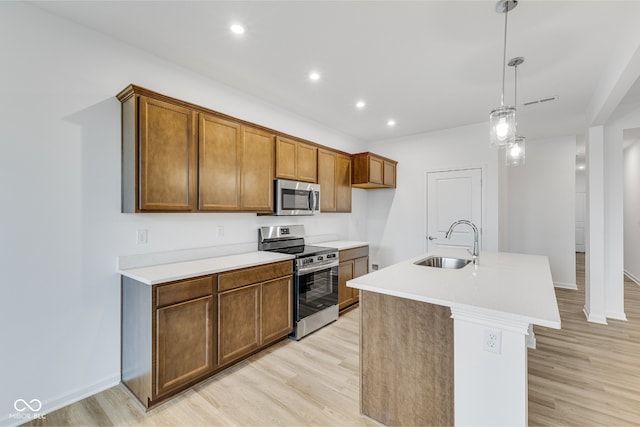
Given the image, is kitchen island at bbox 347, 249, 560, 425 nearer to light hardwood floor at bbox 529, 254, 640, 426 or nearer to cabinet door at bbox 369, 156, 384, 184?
light hardwood floor at bbox 529, 254, 640, 426

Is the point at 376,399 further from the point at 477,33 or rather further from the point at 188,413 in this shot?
the point at 477,33

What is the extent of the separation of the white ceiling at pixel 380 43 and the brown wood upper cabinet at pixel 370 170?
1.07m

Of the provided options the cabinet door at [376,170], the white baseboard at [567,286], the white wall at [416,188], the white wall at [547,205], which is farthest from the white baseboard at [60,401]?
the white baseboard at [567,286]

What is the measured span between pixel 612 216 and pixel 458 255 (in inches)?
94.8

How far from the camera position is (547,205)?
5.17m

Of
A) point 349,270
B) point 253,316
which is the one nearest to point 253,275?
point 253,316

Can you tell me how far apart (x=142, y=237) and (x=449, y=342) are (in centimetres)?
241

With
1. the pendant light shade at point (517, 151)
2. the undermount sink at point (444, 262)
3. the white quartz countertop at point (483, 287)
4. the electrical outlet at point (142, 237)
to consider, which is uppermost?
the pendant light shade at point (517, 151)

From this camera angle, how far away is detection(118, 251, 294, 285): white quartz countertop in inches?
79.3

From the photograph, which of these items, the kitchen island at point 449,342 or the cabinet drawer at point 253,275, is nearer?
the kitchen island at point 449,342

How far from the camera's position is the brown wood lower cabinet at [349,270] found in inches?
147

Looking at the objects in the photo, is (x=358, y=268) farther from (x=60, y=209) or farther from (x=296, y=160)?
(x=60, y=209)

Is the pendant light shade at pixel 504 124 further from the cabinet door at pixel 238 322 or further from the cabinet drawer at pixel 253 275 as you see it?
the cabinet door at pixel 238 322

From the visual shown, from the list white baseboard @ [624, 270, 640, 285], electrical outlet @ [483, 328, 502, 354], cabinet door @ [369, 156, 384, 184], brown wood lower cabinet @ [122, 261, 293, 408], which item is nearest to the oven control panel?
brown wood lower cabinet @ [122, 261, 293, 408]
